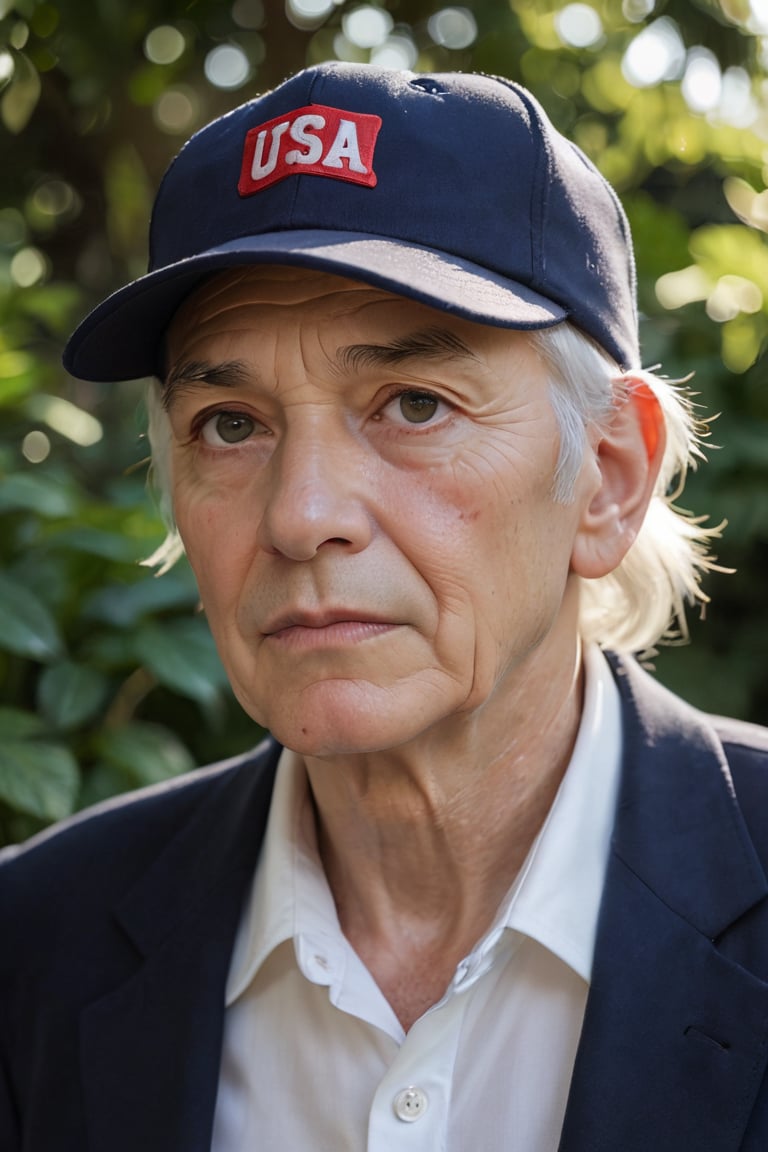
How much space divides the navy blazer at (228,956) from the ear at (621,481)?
0.88ft

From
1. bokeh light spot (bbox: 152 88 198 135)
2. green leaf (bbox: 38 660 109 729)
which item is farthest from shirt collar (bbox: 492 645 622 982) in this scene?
bokeh light spot (bbox: 152 88 198 135)

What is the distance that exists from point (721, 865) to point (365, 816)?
0.54 metres

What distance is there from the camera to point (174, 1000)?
73.4 inches

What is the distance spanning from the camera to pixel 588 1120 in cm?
151

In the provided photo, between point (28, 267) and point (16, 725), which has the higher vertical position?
point (28, 267)

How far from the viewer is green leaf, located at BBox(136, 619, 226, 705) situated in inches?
100

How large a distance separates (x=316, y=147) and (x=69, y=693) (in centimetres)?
138

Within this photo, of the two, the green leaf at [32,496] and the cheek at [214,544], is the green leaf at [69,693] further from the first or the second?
the cheek at [214,544]

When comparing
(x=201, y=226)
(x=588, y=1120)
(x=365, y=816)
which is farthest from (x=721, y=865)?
(x=201, y=226)

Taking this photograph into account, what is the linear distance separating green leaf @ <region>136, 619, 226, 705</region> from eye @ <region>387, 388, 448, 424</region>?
1.09m

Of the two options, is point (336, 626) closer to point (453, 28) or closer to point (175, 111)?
point (453, 28)

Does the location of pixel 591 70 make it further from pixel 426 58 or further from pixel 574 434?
pixel 574 434

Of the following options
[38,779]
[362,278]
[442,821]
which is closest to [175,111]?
[38,779]

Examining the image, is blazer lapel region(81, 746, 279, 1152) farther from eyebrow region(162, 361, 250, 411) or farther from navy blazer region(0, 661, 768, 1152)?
eyebrow region(162, 361, 250, 411)
